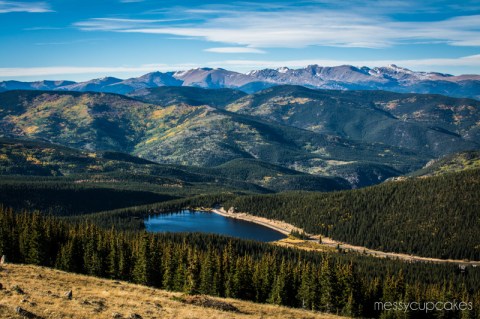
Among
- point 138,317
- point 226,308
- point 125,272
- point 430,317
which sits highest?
point 138,317

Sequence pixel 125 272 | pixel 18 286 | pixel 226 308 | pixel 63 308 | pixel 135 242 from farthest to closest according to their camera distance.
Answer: pixel 135 242 → pixel 125 272 → pixel 226 308 → pixel 18 286 → pixel 63 308

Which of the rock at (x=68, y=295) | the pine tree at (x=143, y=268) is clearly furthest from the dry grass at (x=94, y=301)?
the pine tree at (x=143, y=268)

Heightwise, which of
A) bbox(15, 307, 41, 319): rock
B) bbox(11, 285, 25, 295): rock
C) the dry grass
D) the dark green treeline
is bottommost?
the dark green treeline

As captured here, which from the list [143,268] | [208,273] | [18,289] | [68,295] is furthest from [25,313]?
[143,268]

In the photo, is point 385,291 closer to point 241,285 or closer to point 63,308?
point 241,285

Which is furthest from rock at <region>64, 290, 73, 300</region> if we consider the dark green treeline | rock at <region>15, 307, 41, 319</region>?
the dark green treeline

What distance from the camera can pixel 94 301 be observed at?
70250 mm

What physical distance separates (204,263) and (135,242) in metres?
36.1

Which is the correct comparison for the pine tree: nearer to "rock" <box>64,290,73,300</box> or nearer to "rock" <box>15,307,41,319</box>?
"rock" <box>64,290,73,300</box>

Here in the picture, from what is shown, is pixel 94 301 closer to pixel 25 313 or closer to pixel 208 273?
pixel 25 313

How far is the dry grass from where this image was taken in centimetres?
6206

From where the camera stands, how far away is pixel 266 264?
15012 cm

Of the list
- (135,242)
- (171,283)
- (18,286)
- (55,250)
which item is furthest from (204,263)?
(18,286)

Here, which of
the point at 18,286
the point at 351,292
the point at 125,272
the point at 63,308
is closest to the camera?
A: the point at 63,308
